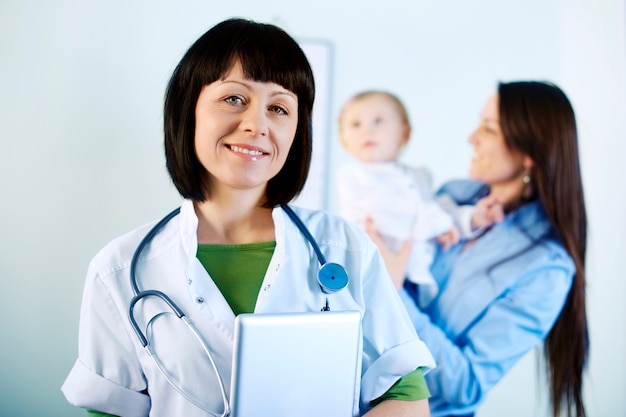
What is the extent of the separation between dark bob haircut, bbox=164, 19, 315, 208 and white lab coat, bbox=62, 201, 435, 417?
2.8 inches

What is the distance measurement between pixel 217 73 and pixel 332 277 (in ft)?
1.40

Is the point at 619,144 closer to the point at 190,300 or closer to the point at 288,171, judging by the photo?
the point at 288,171

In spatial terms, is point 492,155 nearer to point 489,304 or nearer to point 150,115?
point 489,304

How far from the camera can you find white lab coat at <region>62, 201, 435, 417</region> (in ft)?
3.48

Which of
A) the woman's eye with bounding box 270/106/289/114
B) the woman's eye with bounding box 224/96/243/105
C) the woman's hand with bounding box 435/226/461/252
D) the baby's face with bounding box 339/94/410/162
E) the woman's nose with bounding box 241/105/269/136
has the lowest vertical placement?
the woman's hand with bounding box 435/226/461/252

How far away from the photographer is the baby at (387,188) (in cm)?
178

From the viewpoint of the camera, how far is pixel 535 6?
6.28 ft

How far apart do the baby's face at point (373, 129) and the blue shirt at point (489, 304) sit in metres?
0.29

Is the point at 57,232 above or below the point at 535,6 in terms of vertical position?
below

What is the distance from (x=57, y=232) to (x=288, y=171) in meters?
0.72

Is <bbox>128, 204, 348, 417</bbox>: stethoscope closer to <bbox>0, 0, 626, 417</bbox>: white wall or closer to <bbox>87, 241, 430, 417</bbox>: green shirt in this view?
<bbox>87, 241, 430, 417</bbox>: green shirt

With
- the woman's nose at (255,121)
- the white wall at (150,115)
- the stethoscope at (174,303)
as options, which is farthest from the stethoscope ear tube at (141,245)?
the white wall at (150,115)

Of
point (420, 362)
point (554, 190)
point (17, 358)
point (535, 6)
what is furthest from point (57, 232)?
point (535, 6)

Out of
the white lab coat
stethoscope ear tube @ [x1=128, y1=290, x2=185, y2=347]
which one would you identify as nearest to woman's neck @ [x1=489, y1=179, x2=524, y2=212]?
the white lab coat
